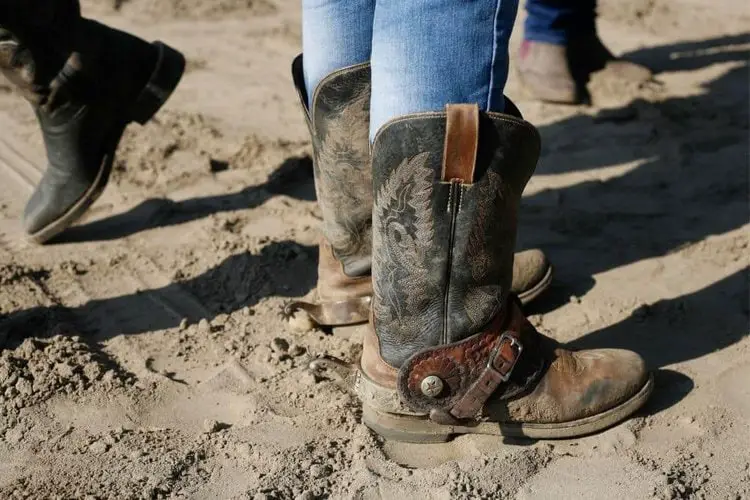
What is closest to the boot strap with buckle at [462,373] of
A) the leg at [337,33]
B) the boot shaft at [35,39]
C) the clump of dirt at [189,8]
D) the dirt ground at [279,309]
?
the dirt ground at [279,309]

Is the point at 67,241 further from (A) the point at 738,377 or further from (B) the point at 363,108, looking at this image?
(A) the point at 738,377

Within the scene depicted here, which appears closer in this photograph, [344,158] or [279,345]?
[344,158]

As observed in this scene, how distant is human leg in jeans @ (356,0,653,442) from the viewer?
4.65 ft

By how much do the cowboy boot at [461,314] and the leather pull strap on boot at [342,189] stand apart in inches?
14.1

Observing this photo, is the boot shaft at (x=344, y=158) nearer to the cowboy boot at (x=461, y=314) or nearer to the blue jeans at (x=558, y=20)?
the cowboy boot at (x=461, y=314)

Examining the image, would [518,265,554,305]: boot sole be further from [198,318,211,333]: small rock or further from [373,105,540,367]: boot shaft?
[198,318,211,333]: small rock

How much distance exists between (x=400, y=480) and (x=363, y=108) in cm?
78

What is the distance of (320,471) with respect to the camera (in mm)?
1605

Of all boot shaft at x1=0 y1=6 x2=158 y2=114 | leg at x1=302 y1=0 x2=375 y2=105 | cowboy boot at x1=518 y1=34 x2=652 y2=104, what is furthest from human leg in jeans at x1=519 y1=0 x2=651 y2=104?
leg at x1=302 y1=0 x2=375 y2=105

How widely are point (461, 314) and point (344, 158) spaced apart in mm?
511

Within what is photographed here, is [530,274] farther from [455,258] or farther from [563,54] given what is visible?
[563,54]

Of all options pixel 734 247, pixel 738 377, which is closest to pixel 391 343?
pixel 738 377

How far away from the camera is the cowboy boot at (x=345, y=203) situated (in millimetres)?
1842

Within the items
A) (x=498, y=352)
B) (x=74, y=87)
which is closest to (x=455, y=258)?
(x=498, y=352)
